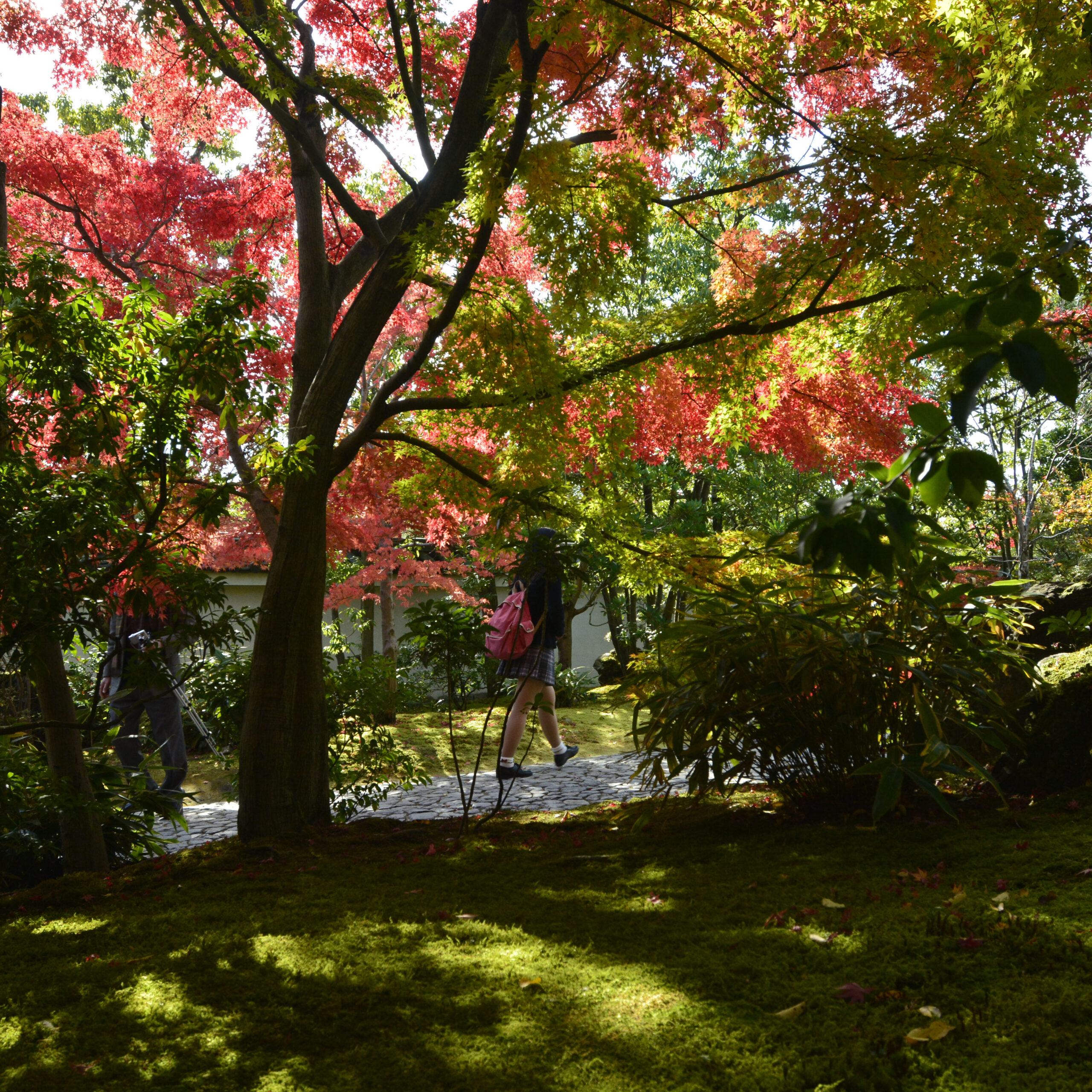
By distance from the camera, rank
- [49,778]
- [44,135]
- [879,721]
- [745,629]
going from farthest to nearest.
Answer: [44,135] < [49,778] < [745,629] < [879,721]

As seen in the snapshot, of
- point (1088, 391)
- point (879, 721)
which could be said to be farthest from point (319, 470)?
point (1088, 391)

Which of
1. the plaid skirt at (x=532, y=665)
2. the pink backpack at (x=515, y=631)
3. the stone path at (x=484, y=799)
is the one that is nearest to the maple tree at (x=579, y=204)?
the pink backpack at (x=515, y=631)

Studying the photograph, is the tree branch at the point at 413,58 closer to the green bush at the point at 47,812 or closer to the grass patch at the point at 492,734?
the green bush at the point at 47,812

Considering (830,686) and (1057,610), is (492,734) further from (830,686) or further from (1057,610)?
(830,686)

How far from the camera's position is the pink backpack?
5.80m

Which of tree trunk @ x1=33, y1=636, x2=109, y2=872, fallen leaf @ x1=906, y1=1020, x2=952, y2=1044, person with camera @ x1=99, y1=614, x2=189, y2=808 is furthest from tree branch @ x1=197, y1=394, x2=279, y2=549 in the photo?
fallen leaf @ x1=906, y1=1020, x2=952, y2=1044

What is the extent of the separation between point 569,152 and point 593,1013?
3332 millimetres

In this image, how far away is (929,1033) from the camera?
5.97ft

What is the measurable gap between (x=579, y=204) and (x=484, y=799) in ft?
15.1

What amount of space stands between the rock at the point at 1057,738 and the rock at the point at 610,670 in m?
11.0

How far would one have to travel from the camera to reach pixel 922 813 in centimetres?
356

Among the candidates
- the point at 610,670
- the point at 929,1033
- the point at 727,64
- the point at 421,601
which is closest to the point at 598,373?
the point at 727,64

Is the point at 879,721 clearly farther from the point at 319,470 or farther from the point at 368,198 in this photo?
the point at 368,198

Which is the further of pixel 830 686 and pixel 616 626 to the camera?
pixel 616 626
